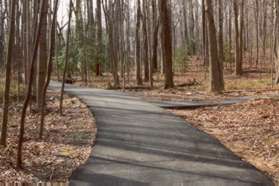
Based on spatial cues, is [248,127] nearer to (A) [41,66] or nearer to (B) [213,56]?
(A) [41,66]

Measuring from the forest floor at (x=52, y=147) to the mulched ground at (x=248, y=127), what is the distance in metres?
3.04

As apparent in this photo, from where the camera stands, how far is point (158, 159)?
788cm

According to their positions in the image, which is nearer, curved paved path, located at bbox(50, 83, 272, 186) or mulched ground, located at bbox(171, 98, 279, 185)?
curved paved path, located at bbox(50, 83, 272, 186)

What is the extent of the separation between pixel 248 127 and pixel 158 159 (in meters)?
4.13

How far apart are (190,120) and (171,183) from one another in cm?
654

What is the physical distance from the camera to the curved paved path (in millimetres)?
6551

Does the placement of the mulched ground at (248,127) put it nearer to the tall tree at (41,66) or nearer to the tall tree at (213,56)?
the tall tree at (213,56)

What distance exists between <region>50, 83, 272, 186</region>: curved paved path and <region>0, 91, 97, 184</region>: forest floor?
29 cm

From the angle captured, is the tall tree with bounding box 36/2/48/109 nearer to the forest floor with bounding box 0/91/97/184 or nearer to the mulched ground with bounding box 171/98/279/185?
the forest floor with bounding box 0/91/97/184

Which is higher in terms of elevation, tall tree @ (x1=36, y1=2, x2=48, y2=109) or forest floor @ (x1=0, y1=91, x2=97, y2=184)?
tall tree @ (x1=36, y1=2, x2=48, y2=109)

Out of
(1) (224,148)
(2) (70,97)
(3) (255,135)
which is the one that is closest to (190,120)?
(3) (255,135)

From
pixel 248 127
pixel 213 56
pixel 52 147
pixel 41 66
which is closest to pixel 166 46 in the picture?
pixel 213 56

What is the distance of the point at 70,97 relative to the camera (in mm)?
19156

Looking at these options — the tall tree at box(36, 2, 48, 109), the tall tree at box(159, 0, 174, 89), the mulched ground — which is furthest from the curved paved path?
the tall tree at box(159, 0, 174, 89)
